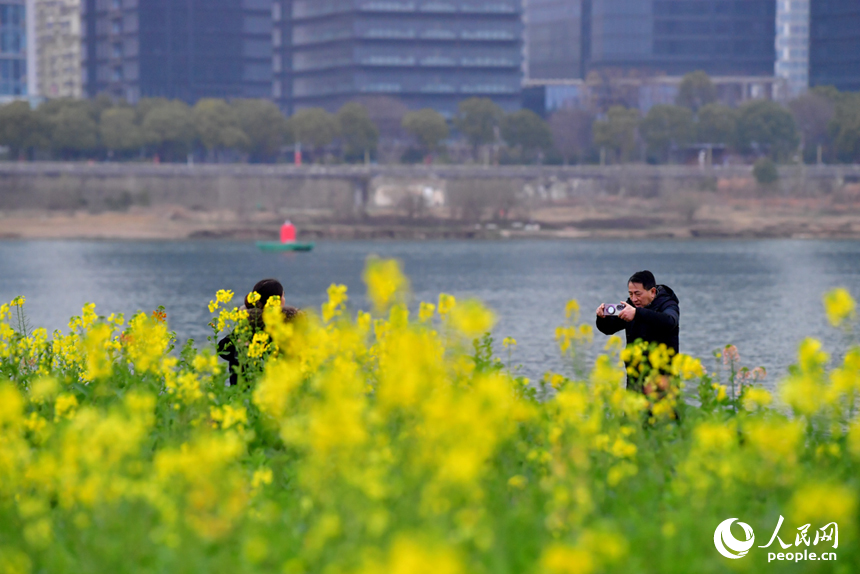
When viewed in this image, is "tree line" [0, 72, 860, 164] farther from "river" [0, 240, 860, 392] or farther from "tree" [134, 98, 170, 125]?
"river" [0, 240, 860, 392]

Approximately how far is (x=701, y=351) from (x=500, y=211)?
9956 cm

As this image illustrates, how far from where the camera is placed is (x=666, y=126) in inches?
5655

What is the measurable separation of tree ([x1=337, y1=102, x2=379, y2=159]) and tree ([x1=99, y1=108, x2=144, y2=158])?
24345 millimetres

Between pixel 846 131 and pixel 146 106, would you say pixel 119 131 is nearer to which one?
pixel 146 106

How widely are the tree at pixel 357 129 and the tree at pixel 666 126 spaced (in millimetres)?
32766

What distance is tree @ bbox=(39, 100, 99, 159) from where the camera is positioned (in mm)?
139125

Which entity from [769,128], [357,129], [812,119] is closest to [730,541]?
[357,129]

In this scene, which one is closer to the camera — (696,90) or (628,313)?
(628,313)

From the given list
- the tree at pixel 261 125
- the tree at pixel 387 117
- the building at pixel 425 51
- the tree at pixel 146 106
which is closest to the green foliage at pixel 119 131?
the tree at pixel 146 106

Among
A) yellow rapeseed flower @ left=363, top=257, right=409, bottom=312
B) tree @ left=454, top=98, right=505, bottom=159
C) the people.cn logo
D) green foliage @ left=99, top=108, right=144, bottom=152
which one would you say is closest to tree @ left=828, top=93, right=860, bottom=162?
tree @ left=454, top=98, right=505, bottom=159

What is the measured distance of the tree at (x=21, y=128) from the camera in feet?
451

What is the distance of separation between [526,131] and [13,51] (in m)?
90.9

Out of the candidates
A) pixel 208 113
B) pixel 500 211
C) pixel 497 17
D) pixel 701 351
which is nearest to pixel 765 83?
pixel 497 17

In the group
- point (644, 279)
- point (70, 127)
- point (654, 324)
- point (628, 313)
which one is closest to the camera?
point (628, 313)
